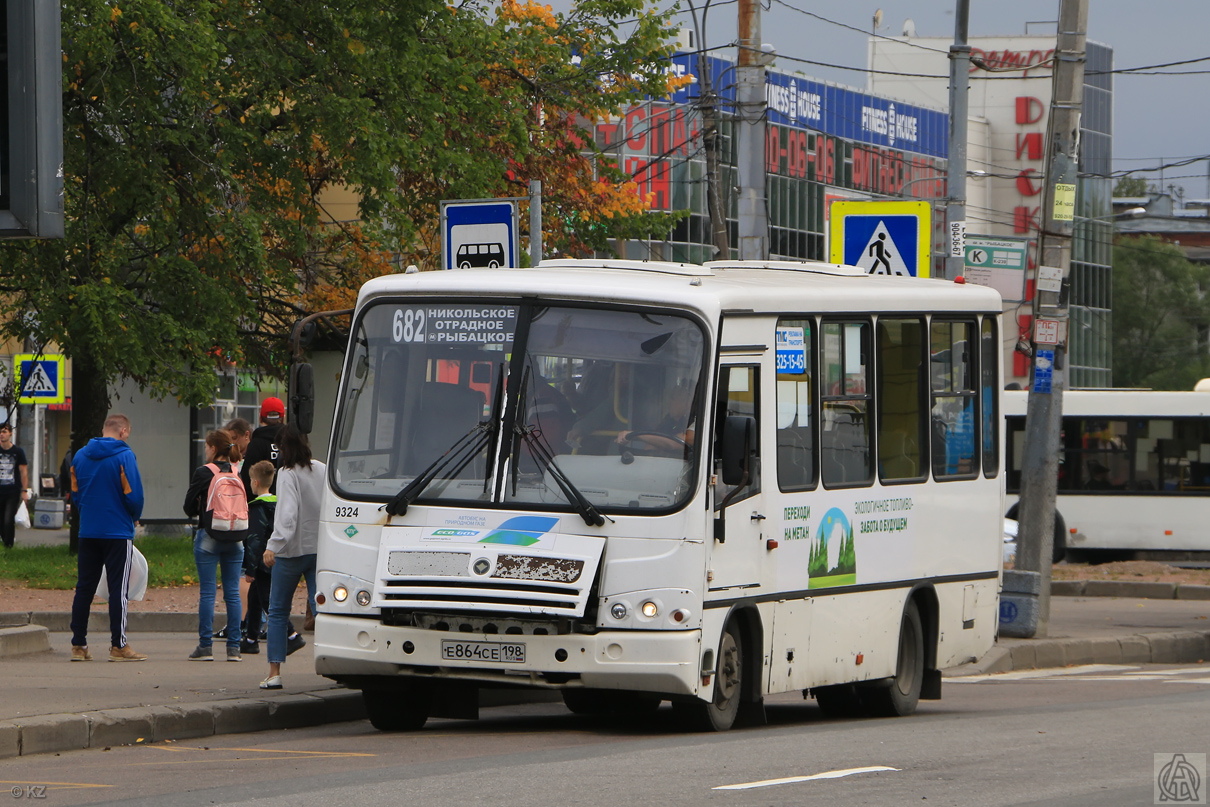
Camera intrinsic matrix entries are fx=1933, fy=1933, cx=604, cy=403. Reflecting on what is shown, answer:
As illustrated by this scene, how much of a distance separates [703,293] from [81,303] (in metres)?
11.8

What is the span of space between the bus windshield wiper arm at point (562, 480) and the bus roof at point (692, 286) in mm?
840

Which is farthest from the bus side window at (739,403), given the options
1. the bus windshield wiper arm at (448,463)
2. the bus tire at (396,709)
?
the bus tire at (396,709)

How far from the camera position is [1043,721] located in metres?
12.0

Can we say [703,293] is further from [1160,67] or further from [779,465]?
[1160,67]

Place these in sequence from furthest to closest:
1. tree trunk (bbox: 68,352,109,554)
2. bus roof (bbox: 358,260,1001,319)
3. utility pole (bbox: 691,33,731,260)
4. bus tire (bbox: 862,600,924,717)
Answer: utility pole (bbox: 691,33,731,260) → tree trunk (bbox: 68,352,109,554) → bus tire (bbox: 862,600,924,717) → bus roof (bbox: 358,260,1001,319)

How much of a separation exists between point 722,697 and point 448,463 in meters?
2.04

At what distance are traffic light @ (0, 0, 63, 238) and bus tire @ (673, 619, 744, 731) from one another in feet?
14.6

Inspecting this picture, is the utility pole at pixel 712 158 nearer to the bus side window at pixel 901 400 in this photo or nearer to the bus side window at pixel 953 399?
the bus side window at pixel 953 399

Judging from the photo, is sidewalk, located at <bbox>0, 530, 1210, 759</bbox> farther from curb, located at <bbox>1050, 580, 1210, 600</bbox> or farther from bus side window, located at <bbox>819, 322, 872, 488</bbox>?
curb, located at <bbox>1050, 580, 1210, 600</bbox>

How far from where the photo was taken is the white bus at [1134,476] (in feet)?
105

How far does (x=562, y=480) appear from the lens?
34.5 feet

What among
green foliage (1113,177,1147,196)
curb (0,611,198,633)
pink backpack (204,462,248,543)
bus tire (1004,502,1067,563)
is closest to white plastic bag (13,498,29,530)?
bus tire (1004,502,1067,563)
